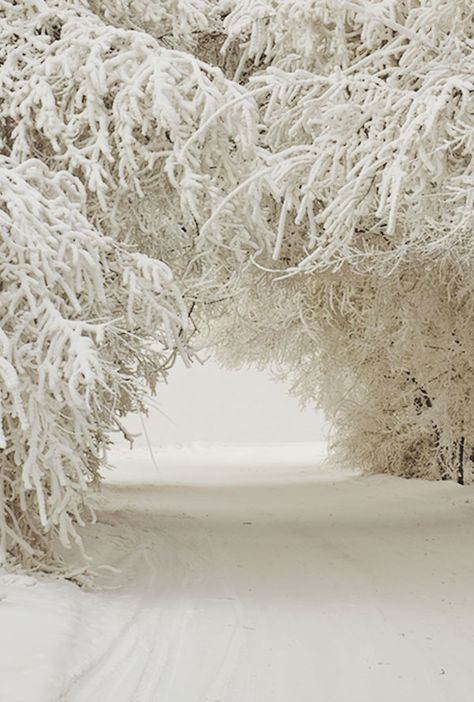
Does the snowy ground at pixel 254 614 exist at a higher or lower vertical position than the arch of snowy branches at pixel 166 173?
lower

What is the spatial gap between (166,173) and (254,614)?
3427 mm

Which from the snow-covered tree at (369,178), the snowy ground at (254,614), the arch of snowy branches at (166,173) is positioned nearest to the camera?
the snowy ground at (254,614)

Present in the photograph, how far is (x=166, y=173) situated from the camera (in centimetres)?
794

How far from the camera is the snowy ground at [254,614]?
4.92 meters

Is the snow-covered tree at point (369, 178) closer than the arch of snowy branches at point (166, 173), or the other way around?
the snow-covered tree at point (369, 178)

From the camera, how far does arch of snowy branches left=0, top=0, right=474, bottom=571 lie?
6.16m

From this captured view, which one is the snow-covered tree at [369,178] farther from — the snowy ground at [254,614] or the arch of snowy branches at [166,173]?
the snowy ground at [254,614]

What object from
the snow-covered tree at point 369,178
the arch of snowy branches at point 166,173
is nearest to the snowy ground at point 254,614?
the arch of snowy branches at point 166,173

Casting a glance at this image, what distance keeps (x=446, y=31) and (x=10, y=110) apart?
10.1 ft

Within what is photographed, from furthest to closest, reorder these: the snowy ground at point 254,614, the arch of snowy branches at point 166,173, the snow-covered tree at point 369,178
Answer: the arch of snowy branches at point 166,173
the snow-covered tree at point 369,178
the snowy ground at point 254,614

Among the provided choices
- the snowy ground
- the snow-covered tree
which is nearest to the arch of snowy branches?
the snow-covered tree

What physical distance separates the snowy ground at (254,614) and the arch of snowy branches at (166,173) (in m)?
0.90

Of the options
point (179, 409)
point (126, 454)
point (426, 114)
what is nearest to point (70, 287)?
point (426, 114)

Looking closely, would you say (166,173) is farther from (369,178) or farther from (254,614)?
(254,614)
